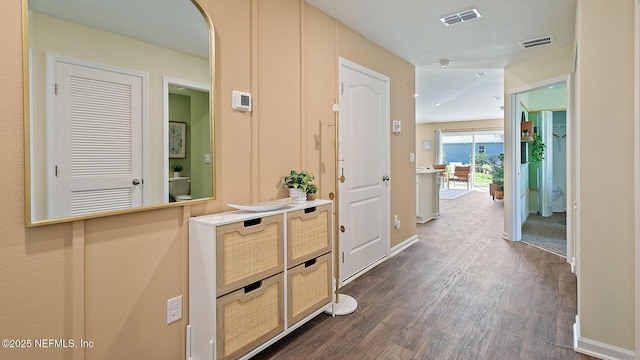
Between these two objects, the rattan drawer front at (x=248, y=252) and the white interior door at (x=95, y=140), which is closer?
the white interior door at (x=95, y=140)

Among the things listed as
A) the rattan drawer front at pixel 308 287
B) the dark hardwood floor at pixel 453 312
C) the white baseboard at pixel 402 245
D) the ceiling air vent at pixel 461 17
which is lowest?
the dark hardwood floor at pixel 453 312

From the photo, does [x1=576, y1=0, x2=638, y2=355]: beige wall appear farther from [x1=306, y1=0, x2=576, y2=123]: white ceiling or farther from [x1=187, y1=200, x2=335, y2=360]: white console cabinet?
[x1=187, y1=200, x2=335, y2=360]: white console cabinet

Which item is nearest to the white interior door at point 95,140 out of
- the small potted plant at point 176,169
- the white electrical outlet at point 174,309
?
the small potted plant at point 176,169

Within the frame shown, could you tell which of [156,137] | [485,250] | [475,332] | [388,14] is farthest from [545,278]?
[156,137]

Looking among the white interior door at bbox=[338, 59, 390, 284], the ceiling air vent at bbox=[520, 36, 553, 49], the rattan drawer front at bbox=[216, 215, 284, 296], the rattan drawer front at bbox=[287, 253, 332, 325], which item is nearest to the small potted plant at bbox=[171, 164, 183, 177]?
the rattan drawer front at bbox=[216, 215, 284, 296]

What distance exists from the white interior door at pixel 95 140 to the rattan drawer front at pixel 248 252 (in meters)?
0.48

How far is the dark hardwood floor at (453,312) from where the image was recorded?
188cm

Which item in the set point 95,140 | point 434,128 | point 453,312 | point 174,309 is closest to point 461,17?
point 453,312

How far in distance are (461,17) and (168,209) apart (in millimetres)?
2833

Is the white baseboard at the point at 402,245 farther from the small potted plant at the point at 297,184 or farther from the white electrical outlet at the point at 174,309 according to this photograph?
the white electrical outlet at the point at 174,309

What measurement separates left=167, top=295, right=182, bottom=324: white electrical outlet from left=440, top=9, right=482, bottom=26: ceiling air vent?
3039mm

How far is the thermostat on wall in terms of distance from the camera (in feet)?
6.22

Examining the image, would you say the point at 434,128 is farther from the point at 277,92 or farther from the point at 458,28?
the point at 277,92

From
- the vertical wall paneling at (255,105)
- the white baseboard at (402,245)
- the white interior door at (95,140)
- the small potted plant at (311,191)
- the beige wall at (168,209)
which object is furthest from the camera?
the white baseboard at (402,245)
